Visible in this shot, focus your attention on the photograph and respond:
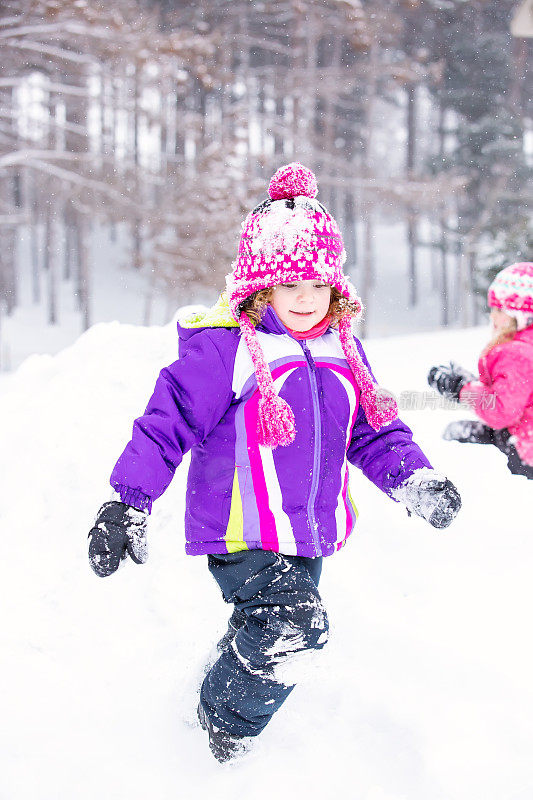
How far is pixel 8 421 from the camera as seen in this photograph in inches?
172

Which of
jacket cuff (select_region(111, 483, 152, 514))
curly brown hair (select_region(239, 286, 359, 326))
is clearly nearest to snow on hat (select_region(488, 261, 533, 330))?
curly brown hair (select_region(239, 286, 359, 326))

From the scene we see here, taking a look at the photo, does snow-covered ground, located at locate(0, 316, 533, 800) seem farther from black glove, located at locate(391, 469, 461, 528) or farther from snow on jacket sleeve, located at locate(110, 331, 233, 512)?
snow on jacket sleeve, located at locate(110, 331, 233, 512)

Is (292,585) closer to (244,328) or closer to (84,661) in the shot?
(244,328)

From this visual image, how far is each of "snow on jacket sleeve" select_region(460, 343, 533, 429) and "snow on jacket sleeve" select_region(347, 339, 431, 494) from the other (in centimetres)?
133

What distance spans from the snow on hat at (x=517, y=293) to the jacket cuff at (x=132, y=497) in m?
2.36

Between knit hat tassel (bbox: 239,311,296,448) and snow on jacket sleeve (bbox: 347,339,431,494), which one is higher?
knit hat tassel (bbox: 239,311,296,448)

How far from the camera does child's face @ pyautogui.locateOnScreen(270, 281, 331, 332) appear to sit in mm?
2287

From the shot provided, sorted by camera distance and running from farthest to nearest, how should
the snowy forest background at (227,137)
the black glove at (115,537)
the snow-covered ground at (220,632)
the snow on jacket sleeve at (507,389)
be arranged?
the snowy forest background at (227,137), the snow on jacket sleeve at (507,389), the snow-covered ground at (220,632), the black glove at (115,537)

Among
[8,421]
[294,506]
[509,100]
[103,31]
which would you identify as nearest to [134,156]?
[103,31]

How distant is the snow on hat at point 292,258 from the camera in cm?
225

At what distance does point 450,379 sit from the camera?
156 inches

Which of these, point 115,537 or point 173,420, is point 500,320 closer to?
point 173,420

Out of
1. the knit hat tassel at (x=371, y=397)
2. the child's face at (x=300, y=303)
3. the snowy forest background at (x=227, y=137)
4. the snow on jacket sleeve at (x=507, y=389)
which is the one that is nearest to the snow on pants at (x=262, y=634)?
the knit hat tassel at (x=371, y=397)

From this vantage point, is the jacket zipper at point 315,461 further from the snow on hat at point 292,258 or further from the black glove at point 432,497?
the black glove at point 432,497
